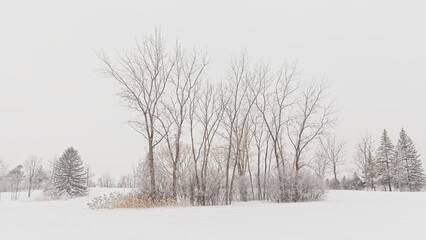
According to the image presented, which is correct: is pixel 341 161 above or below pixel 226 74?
below

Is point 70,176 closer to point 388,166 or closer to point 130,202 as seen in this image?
point 130,202

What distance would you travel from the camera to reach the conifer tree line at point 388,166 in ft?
144

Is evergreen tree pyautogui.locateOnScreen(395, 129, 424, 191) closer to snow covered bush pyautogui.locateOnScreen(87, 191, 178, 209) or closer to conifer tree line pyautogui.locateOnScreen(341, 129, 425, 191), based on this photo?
conifer tree line pyautogui.locateOnScreen(341, 129, 425, 191)

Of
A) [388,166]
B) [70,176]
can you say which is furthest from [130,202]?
[388,166]

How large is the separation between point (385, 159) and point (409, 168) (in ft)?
10.6

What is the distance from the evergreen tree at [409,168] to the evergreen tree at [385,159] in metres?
1.13

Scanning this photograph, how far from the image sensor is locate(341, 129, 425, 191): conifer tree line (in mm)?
43812

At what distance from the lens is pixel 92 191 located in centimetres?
4412

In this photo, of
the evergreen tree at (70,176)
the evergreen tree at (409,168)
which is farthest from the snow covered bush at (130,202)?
the evergreen tree at (409,168)

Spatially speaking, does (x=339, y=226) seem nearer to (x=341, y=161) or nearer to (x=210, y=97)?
(x=210, y=97)

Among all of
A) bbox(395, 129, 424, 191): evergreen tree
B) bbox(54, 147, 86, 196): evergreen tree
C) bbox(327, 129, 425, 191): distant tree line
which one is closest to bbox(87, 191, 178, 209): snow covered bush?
bbox(54, 147, 86, 196): evergreen tree

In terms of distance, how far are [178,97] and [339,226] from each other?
12452 mm

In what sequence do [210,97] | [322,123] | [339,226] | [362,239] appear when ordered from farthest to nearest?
[322,123] < [210,97] < [339,226] < [362,239]

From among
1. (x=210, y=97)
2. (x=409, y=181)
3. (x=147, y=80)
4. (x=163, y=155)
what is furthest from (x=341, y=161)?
(x=147, y=80)
